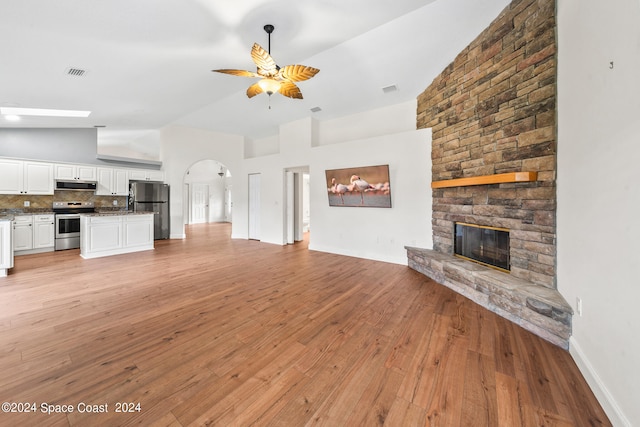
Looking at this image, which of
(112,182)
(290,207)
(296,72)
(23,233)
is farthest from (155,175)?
(296,72)

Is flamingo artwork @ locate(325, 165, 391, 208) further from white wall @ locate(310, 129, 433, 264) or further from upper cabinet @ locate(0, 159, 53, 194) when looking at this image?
upper cabinet @ locate(0, 159, 53, 194)

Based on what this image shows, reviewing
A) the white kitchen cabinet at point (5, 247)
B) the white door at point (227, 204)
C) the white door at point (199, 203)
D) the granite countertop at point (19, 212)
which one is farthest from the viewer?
the white door at point (227, 204)

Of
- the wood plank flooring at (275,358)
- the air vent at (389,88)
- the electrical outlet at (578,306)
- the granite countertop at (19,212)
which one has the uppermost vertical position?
the air vent at (389,88)

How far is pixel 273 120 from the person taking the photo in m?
6.19

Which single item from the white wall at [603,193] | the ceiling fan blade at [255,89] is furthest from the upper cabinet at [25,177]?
the white wall at [603,193]

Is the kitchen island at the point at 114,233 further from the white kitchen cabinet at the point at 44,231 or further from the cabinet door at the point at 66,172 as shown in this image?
the cabinet door at the point at 66,172

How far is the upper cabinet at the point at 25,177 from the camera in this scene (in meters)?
5.04

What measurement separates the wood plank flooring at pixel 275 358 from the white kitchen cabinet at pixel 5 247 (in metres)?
0.68

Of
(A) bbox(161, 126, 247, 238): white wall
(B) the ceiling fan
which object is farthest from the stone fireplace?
(A) bbox(161, 126, 247, 238): white wall

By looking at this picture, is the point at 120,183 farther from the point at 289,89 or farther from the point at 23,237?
the point at 289,89

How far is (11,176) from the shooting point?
5.09 meters

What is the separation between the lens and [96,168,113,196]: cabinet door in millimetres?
6160

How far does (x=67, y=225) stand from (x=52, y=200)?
2.77 ft

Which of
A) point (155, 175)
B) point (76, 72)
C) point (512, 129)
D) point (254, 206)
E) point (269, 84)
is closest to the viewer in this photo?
point (512, 129)
